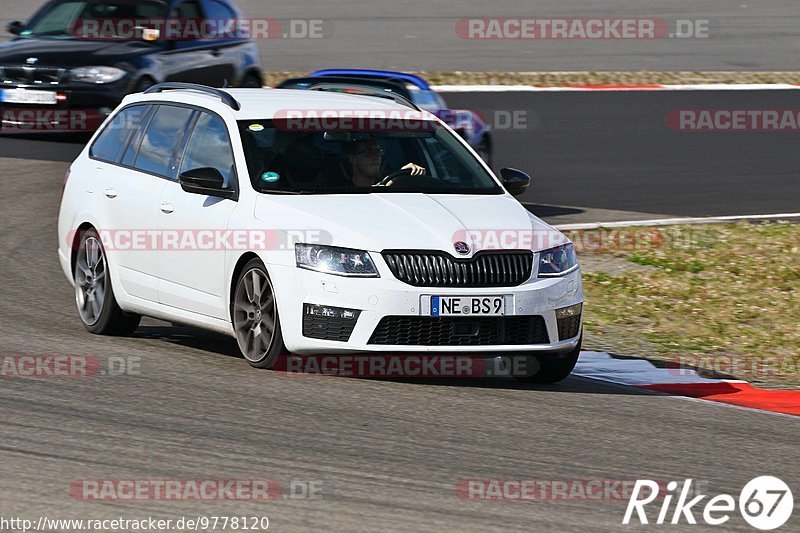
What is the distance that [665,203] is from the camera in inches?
695

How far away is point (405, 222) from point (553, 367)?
1259mm

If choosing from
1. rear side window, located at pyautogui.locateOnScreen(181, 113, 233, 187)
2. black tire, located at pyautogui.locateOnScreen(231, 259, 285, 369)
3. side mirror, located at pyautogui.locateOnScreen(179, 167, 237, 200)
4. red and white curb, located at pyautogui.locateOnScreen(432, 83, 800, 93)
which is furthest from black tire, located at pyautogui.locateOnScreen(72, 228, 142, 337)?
red and white curb, located at pyautogui.locateOnScreen(432, 83, 800, 93)

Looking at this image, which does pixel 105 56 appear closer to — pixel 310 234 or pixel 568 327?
pixel 310 234

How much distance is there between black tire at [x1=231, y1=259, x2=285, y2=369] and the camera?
865cm

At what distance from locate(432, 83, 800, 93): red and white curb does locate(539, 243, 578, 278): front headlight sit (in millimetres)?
17308

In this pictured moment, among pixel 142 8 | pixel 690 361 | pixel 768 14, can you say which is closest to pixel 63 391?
pixel 690 361

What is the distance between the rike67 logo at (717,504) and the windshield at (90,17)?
13.7 m

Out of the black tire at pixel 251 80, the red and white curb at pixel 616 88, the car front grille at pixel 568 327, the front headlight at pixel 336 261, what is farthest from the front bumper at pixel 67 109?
the car front grille at pixel 568 327

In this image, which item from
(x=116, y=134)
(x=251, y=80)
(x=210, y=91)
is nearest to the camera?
(x=210, y=91)

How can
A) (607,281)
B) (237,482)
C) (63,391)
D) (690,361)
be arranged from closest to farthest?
(237,482), (63,391), (690,361), (607,281)

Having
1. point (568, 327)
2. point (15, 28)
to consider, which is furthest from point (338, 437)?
point (15, 28)

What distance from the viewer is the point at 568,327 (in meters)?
8.85

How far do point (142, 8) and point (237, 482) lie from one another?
13895mm

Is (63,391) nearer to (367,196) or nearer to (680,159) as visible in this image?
(367,196)
